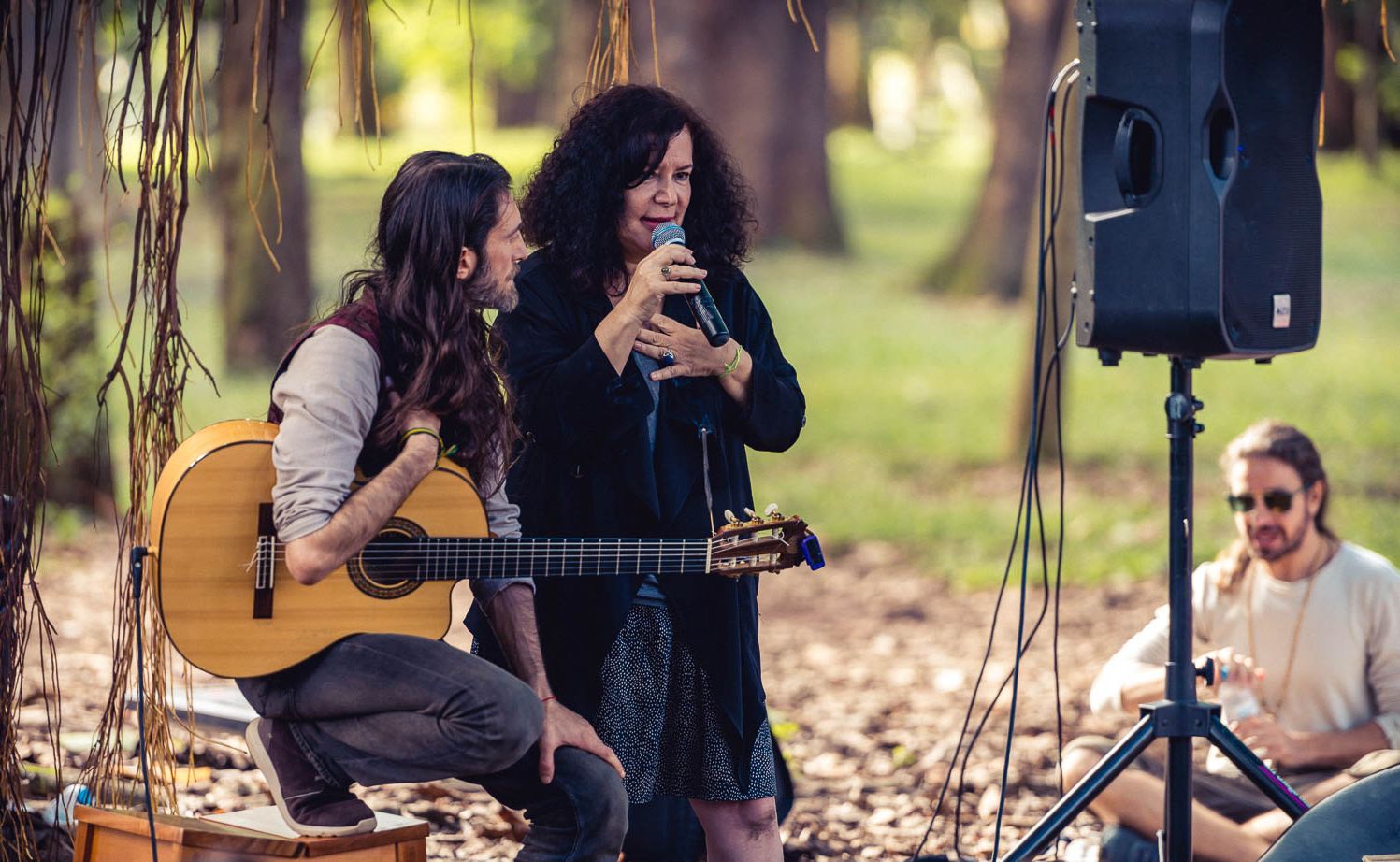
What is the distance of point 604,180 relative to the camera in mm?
3709

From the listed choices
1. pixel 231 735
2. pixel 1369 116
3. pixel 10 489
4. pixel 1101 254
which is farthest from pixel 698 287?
pixel 1369 116

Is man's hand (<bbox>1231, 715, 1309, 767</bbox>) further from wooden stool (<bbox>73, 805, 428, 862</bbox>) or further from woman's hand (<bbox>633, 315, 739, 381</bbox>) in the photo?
wooden stool (<bbox>73, 805, 428, 862</bbox>)

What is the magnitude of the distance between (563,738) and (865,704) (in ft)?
12.3

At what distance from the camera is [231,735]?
5418 millimetres

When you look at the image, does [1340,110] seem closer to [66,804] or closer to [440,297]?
[440,297]

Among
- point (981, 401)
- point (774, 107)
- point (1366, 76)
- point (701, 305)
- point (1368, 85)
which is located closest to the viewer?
point (701, 305)

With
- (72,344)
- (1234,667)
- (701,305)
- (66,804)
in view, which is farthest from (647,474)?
(72,344)

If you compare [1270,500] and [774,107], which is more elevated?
[774,107]

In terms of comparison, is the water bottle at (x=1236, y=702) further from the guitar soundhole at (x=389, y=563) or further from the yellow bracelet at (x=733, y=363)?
the guitar soundhole at (x=389, y=563)

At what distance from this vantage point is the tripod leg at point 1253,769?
350 cm

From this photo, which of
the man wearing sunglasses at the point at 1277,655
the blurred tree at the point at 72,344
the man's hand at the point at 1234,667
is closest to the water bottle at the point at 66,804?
the man wearing sunglasses at the point at 1277,655

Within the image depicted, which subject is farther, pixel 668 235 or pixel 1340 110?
pixel 1340 110

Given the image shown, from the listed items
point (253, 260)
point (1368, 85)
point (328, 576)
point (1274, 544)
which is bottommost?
point (1274, 544)

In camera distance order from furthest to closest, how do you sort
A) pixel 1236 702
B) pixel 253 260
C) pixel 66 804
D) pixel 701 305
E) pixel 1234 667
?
1. pixel 253 260
2. pixel 1236 702
3. pixel 1234 667
4. pixel 66 804
5. pixel 701 305
